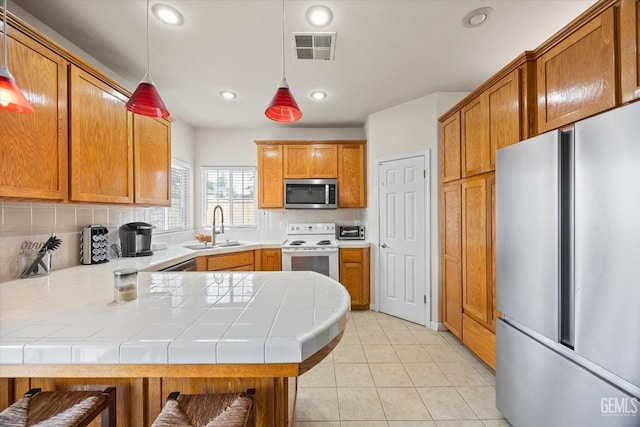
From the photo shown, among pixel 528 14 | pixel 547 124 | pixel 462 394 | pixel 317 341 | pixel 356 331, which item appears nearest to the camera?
pixel 317 341

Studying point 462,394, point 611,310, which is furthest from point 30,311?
point 462,394

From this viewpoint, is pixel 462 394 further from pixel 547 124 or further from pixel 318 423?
pixel 547 124

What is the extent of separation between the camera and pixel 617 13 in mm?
1172

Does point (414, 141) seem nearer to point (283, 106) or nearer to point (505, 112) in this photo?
point (505, 112)

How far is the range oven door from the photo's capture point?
3328mm

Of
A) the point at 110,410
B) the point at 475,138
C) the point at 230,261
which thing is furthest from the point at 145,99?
the point at 475,138

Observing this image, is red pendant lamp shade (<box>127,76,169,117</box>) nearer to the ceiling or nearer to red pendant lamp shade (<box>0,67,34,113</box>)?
red pendant lamp shade (<box>0,67,34,113</box>)

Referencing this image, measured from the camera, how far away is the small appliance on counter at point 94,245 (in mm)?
1968

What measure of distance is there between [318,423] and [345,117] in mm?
3388

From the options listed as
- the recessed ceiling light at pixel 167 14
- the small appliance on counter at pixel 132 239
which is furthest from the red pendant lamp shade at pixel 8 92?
the small appliance on counter at pixel 132 239

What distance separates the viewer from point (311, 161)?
12.0 ft

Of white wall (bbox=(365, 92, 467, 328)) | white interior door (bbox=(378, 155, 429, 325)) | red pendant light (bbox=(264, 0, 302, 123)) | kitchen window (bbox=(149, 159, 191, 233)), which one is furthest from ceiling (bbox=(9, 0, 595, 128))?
kitchen window (bbox=(149, 159, 191, 233))

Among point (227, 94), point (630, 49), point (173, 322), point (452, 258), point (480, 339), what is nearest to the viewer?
point (173, 322)

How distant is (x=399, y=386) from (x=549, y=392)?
3.24 feet
